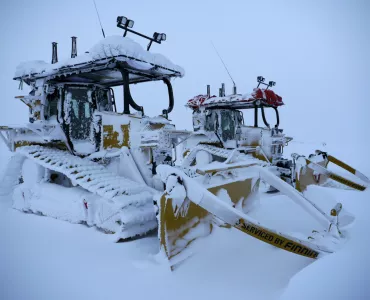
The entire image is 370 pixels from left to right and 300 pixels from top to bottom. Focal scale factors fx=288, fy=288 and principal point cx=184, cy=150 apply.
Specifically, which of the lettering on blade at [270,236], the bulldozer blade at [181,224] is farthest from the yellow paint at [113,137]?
the lettering on blade at [270,236]

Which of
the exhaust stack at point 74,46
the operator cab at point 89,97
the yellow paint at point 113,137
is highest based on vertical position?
the exhaust stack at point 74,46

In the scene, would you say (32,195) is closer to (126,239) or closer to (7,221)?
(7,221)

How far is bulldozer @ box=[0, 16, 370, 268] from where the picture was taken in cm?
312

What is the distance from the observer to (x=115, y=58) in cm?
414

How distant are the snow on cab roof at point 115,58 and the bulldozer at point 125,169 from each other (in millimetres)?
16

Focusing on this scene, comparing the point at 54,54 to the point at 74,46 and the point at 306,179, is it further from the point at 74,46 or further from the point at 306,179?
the point at 306,179

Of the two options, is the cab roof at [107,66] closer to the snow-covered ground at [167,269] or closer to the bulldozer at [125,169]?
the bulldozer at [125,169]

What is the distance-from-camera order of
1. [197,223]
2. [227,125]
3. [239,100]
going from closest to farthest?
[197,223] < [239,100] < [227,125]

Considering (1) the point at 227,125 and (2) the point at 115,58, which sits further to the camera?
(1) the point at 227,125

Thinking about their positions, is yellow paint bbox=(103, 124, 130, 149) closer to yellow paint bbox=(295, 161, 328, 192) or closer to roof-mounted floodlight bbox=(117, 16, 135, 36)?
roof-mounted floodlight bbox=(117, 16, 135, 36)

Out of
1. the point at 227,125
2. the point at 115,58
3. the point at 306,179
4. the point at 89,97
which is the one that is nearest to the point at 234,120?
the point at 227,125

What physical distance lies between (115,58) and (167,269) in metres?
2.92

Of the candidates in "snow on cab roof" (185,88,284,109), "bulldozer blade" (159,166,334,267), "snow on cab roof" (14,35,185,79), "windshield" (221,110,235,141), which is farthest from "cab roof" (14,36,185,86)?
"windshield" (221,110,235,141)

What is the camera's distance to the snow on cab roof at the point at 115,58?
414 centimetres
